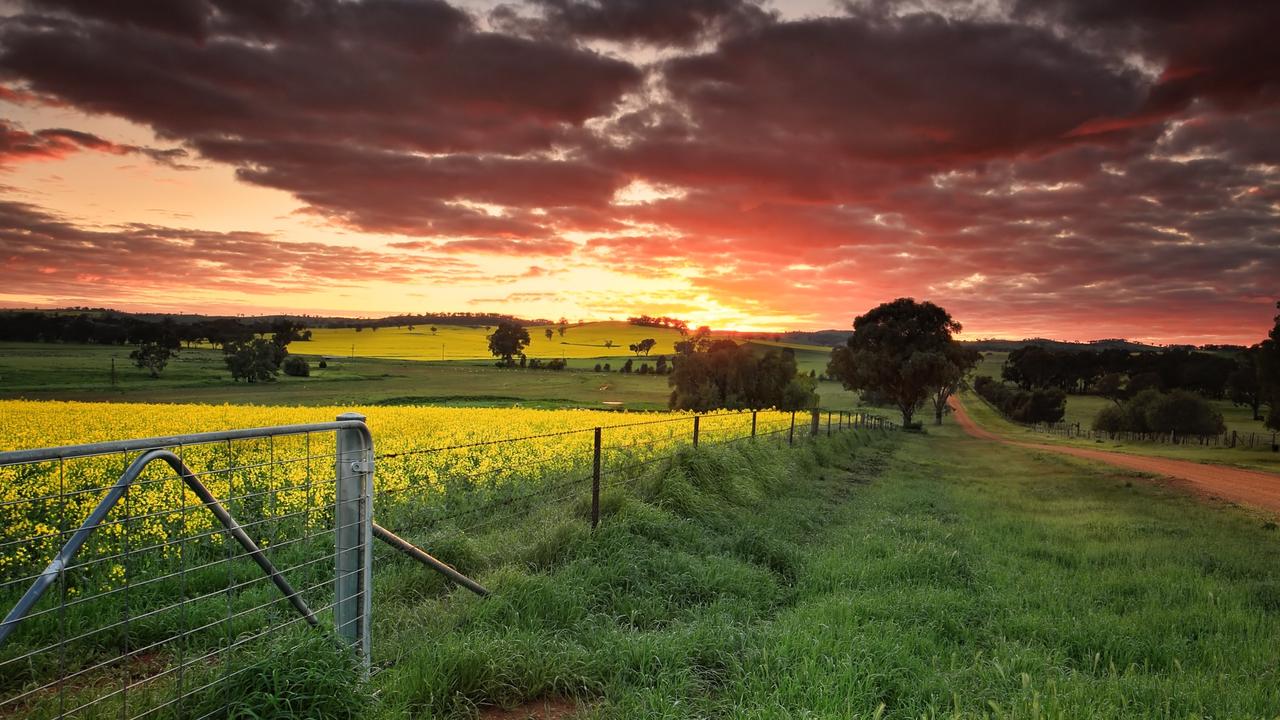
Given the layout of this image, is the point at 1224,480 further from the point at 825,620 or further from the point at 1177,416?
the point at 1177,416

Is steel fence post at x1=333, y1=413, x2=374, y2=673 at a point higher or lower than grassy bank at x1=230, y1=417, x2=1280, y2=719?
higher

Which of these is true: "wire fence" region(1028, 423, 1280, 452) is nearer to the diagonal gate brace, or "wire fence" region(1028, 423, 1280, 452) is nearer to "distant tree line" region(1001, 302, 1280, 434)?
"distant tree line" region(1001, 302, 1280, 434)

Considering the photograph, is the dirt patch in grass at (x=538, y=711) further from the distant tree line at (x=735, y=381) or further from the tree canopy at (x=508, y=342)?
the tree canopy at (x=508, y=342)

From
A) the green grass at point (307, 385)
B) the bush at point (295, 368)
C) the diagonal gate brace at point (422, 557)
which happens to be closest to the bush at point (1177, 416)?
the green grass at point (307, 385)

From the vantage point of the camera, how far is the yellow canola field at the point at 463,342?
12888 centimetres

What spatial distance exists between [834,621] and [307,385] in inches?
3043

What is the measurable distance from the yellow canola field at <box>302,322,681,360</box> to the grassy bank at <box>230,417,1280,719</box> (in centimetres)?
11267

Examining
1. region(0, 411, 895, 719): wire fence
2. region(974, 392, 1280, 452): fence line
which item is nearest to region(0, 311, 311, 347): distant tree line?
region(0, 411, 895, 719): wire fence

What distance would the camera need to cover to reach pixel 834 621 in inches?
239

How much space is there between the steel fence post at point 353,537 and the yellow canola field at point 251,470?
0.25m

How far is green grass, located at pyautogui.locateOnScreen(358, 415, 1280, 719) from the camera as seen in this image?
464 centimetres

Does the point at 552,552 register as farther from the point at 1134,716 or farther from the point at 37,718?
the point at 1134,716

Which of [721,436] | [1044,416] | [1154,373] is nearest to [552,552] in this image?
[721,436]

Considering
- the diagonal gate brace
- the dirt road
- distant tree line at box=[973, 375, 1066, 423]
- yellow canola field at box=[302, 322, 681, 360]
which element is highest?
yellow canola field at box=[302, 322, 681, 360]
